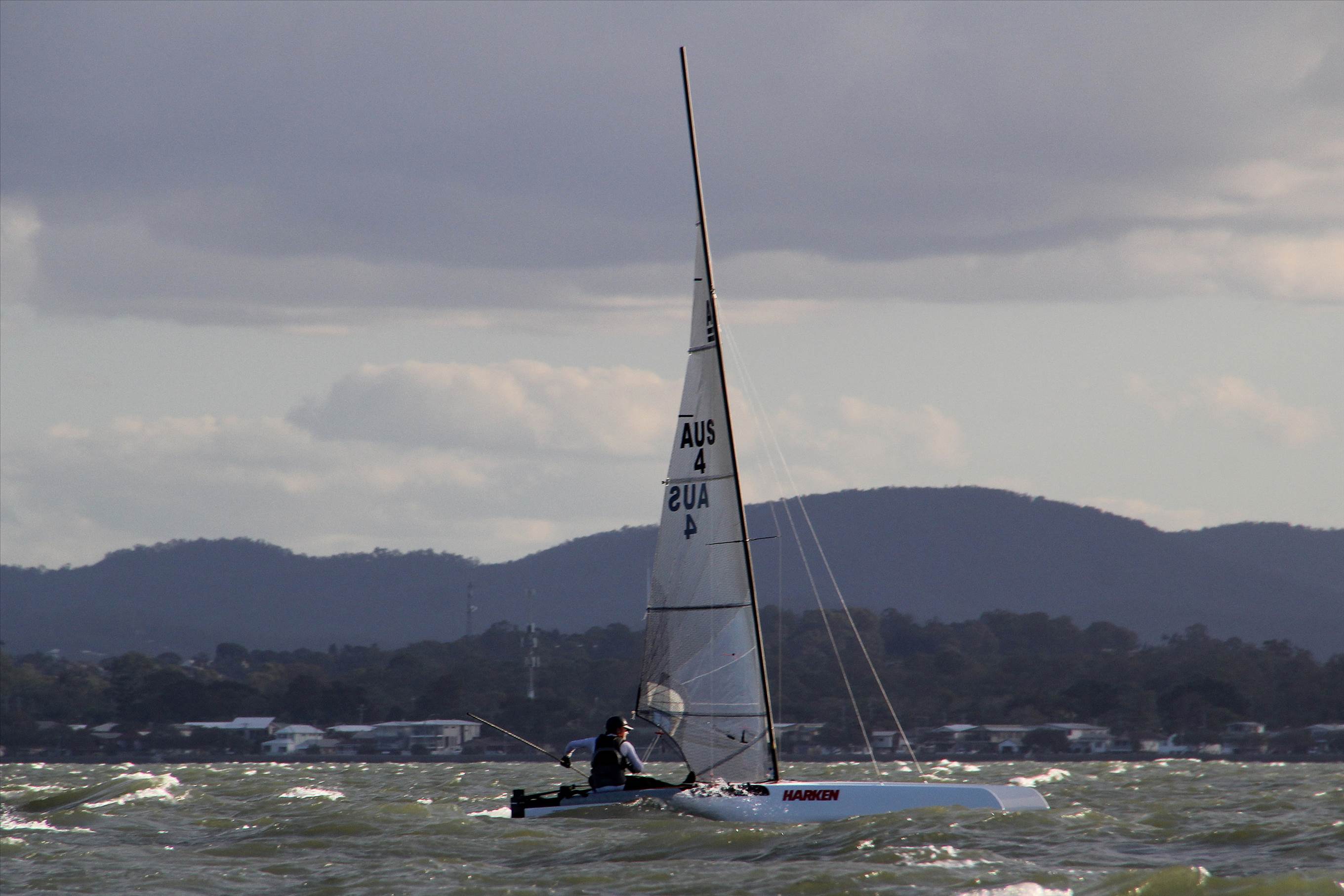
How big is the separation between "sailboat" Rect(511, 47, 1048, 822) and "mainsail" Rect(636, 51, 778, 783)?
18mm

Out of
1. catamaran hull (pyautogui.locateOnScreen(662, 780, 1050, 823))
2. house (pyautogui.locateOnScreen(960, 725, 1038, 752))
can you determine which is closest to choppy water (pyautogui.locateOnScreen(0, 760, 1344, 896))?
catamaran hull (pyautogui.locateOnScreen(662, 780, 1050, 823))

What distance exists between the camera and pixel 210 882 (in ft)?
82.5

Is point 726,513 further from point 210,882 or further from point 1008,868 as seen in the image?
point 210,882

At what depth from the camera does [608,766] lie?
3161 cm

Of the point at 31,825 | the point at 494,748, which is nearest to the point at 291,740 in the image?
the point at 494,748

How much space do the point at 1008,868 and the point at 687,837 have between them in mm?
5739

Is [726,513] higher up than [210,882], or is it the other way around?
[726,513]

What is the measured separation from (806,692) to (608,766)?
11809 cm

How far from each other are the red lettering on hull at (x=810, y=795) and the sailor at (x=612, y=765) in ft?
8.32

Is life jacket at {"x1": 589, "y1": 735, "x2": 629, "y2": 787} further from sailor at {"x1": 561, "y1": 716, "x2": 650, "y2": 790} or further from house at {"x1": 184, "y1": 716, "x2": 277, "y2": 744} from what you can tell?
house at {"x1": 184, "y1": 716, "x2": 277, "y2": 744}

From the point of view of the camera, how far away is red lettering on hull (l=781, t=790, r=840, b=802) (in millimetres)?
30078

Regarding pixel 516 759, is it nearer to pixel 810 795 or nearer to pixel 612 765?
pixel 612 765

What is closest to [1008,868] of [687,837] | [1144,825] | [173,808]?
[687,837]

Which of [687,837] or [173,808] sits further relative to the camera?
[173,808]
